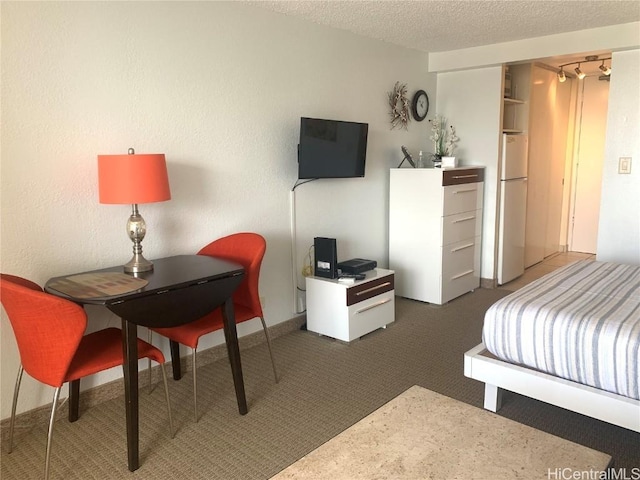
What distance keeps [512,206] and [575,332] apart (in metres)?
3.00

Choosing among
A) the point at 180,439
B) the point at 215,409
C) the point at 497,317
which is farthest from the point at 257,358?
the point at 497,317

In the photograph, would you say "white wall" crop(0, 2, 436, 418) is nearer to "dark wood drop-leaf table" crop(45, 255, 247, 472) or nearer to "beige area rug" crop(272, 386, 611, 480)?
"dark wood drop-leaf table" crop(45, 255, 247, 472)

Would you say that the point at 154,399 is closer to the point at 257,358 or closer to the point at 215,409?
the point at 215,409

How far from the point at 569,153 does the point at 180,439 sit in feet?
19.3

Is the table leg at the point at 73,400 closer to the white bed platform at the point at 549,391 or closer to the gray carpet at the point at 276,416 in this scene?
the gray carpet at the point at 276,416

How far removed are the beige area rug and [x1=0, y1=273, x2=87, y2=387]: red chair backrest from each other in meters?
1.07

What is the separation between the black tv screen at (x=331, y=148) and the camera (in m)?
3.53

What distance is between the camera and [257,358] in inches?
130

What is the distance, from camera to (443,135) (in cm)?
495

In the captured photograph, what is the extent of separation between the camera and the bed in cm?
202

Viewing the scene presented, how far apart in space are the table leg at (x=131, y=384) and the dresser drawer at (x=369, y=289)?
1.67m

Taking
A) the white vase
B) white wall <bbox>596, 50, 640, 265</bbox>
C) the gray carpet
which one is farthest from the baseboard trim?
white wall <bbox>596, 50, 640, 265</bbox>

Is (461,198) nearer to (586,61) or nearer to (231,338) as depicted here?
(586,61)

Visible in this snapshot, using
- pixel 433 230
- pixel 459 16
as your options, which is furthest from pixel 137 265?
pixel 459 16
